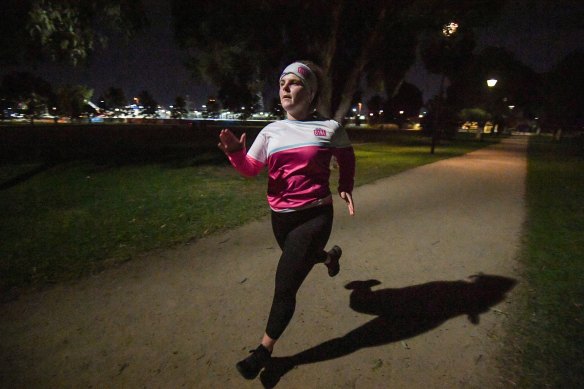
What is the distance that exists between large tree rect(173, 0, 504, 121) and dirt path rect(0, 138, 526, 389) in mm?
8313

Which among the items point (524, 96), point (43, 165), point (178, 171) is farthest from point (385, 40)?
point (524, 96)

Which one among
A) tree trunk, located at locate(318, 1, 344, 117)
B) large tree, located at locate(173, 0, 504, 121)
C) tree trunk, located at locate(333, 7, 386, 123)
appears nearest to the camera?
large tree, located at locate(173, 0, 504, 121)

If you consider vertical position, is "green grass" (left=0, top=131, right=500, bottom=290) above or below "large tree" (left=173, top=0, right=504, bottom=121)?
below

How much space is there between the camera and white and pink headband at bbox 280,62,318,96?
102 inches

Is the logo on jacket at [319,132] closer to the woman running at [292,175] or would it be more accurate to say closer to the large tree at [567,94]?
the woman running at [292,175]

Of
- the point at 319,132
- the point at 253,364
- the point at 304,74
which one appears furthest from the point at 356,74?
the point at 253,364

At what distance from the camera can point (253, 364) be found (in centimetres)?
256

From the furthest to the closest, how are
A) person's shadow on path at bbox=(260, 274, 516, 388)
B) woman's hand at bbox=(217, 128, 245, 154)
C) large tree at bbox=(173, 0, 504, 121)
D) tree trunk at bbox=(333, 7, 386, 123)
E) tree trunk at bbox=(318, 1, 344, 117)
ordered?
tree trunk at bbox=(333, 7, 386, 123) < tree trunk at bbox=(318, 1, 344, 117) < large tree at bbox=(173, 0, 504, 121) < person's shadow on path at bbox=(260, 274, 516, 388) < woman's hand at bbox=(217, 128, 245, 154)

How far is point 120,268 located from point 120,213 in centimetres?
275

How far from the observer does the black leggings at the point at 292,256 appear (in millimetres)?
2602

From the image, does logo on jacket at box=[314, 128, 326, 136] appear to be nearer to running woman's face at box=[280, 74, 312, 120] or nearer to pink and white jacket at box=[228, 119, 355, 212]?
pink and white jacket at box=[228, 119, 355, 212]

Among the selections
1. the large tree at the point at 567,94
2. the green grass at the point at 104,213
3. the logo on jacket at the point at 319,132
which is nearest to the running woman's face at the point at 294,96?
the logo on jacket at the point at 319,132

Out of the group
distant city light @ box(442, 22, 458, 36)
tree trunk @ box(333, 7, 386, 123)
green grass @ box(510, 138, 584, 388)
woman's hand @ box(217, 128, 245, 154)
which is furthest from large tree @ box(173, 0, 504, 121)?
woman's hand @ box(217, 128, 245, 154)

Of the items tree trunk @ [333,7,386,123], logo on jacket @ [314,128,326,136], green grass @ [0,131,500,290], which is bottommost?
green grass @ [0,131,500,290]
